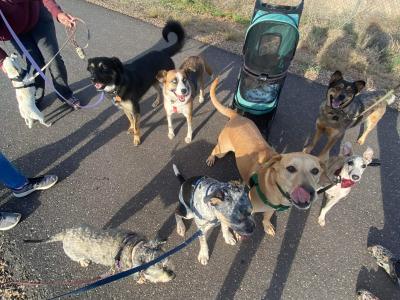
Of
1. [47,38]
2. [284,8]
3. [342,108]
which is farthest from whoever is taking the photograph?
[47,38]

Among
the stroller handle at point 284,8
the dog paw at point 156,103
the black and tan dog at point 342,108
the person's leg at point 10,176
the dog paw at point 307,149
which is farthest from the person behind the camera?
the dog paw at point 156,103

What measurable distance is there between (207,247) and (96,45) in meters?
6.33

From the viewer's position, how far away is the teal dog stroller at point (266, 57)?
3.99 m

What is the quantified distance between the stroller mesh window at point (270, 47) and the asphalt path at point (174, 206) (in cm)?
139

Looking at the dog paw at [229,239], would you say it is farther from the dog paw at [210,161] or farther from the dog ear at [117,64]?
the dog ear at [117,64]

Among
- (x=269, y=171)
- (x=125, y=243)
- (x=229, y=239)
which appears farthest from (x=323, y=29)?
(x=125, y=243)

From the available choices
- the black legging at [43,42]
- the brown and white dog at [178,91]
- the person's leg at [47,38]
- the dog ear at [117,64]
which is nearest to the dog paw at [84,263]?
the brown and white dog at [178,91]

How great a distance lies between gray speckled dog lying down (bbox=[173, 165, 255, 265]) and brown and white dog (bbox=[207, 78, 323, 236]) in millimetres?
453

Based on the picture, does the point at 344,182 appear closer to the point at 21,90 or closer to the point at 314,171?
the point at 314,171

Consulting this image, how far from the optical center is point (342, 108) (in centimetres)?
Result: 423

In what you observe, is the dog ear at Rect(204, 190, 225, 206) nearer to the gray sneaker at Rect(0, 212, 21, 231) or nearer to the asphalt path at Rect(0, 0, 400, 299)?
the asphalt path at Rect(0, 0, 400, 299)

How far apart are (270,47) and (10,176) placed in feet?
13.5

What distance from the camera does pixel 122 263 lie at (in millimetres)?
2789

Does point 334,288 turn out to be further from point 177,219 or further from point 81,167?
point 81,167
